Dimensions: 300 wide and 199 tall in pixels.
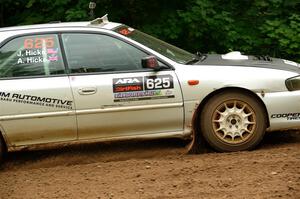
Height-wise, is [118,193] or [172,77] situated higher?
[172,77]

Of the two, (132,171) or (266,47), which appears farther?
(266,47)

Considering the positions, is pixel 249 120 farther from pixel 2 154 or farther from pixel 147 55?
pixel 2 154

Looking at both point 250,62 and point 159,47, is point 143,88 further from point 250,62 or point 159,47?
point 250,62

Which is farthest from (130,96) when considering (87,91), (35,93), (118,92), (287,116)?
(287,116)

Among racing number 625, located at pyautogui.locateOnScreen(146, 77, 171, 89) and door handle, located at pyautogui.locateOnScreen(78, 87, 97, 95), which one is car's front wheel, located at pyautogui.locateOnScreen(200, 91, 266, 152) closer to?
racing number 625, located at pyautogui.locateOnScreen(146, 77, 171, 89)

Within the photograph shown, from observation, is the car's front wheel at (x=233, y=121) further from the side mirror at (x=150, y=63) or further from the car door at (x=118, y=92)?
the side mirror at (x=150, y=63)

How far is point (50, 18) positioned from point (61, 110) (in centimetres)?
441

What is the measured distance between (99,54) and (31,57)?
776 mm

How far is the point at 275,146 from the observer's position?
6781mm

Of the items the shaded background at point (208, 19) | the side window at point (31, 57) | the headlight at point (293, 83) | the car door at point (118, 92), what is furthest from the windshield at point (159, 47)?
the shaded background at point (208, 19)

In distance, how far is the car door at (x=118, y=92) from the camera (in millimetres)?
6480

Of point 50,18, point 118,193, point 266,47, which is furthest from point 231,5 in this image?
point 118,193

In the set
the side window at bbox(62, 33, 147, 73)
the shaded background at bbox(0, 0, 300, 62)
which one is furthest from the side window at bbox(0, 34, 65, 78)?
the shaded background at bbox(0, 0, 300, 62)

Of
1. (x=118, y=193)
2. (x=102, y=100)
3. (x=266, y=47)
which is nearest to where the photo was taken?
(x=118, y=193)
